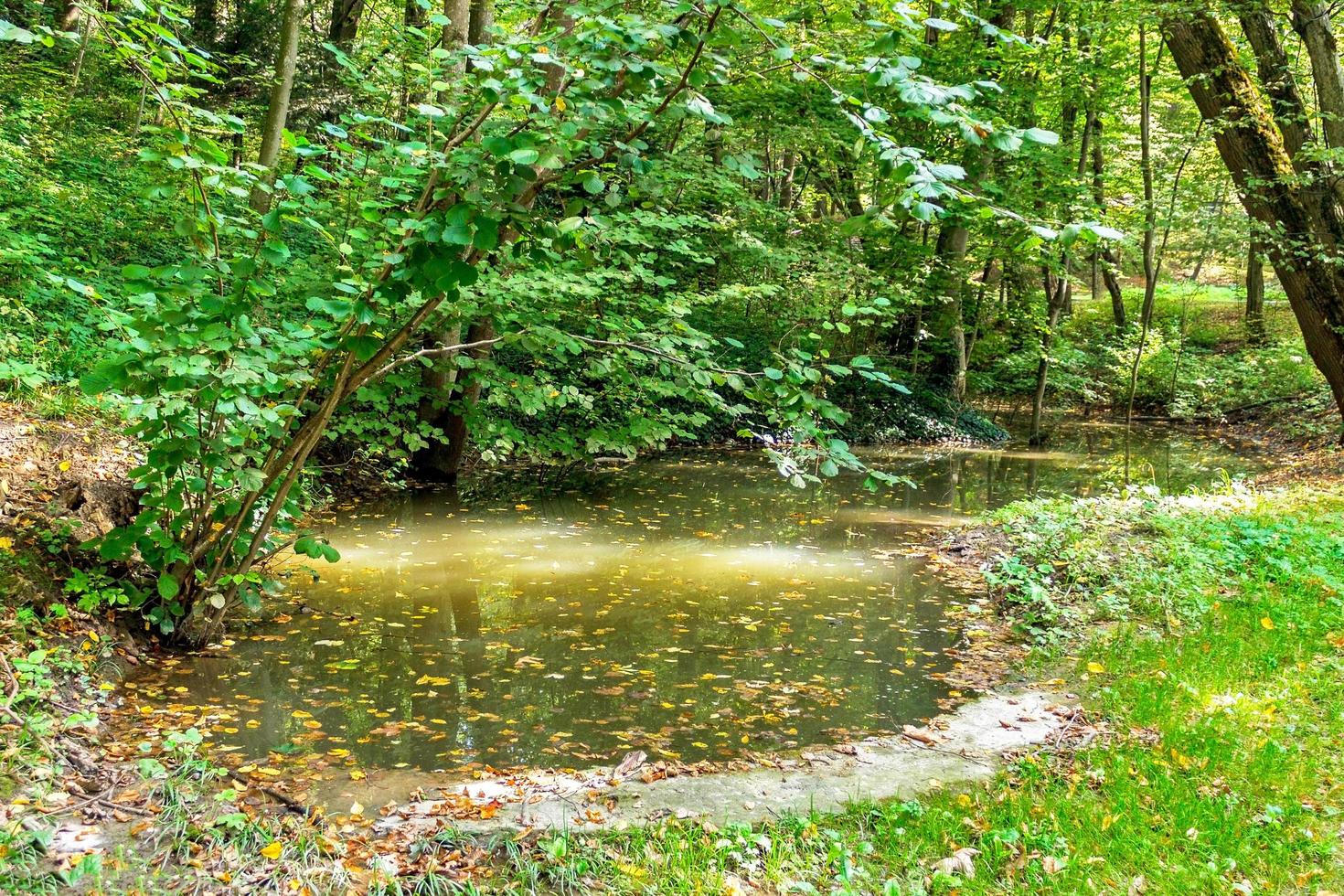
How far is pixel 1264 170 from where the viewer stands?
1033cm

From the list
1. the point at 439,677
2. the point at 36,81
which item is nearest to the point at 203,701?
the point at 439,677

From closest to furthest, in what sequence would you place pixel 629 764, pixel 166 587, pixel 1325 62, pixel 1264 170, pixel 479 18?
pixel 629 764
pixel 166 587
pixel 1325 62
pixel 1264 170
pixel 479 18

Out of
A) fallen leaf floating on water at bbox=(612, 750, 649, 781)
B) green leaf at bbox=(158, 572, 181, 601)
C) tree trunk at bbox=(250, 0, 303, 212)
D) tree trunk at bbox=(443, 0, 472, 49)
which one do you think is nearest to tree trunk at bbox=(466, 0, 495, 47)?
tree trunk at bbox=(443, 0, 472, 49)

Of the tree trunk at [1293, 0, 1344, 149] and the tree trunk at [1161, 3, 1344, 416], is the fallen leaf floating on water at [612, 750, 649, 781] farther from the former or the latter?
the tree trunk at [1293, 0, 1344, 149]

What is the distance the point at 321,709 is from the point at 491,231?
282 centimetres

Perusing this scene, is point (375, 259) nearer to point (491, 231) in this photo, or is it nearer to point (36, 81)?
point (491, 231)

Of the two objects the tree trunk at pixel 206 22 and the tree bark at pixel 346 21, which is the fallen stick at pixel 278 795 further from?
the tree trunk at pixel 206 22

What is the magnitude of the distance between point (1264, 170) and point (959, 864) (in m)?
10.4

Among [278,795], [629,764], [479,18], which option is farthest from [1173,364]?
[278,795]

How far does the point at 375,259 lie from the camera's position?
13.0 feet

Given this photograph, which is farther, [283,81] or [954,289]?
[954,289]

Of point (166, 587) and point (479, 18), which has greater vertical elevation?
point (479, 18)

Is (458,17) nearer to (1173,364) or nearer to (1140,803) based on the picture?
(1140,803)

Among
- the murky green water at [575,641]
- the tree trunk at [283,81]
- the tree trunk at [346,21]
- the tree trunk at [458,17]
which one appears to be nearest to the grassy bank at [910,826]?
the murky green water at [575,641]
